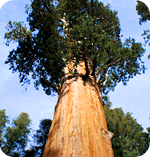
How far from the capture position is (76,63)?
4082 millimetres

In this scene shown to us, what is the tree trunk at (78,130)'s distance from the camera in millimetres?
2049

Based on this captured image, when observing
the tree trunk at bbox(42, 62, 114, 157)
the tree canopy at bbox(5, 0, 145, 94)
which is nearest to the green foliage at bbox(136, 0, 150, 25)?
the tree canopy at bbox(5, 0, 145, 94)

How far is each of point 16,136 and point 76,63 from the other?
13.3m

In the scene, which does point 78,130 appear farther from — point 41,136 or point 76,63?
point 41,136

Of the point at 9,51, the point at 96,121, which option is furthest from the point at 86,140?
the point at 9,51

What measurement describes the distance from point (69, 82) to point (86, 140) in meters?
1.93

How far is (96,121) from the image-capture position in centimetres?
272

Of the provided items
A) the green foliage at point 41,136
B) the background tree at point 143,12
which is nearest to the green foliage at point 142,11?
the background tree at point 143,12

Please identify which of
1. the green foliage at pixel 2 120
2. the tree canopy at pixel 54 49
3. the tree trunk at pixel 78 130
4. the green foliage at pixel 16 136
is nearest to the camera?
the tree trunk at pixel 78 130

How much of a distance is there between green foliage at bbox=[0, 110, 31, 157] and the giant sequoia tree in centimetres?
958

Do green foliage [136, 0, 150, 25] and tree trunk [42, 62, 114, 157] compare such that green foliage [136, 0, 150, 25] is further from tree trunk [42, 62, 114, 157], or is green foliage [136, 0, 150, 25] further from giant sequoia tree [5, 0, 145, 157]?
tree trunk [42, 62, 114, 157]

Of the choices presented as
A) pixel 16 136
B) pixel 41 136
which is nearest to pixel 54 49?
pixel 41 136

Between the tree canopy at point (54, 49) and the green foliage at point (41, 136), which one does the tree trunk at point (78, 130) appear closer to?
the tree canopy at point (54, 49)

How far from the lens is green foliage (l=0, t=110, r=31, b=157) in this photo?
41.6 feet
